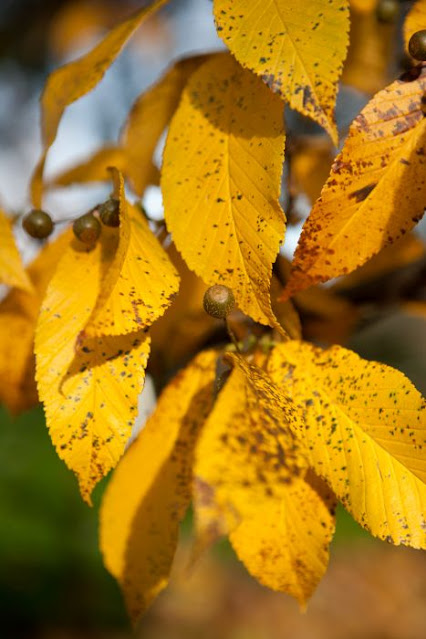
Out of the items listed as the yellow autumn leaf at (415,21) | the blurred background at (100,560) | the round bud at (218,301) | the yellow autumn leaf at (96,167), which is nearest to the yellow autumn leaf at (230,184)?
the round bud at (218,301)

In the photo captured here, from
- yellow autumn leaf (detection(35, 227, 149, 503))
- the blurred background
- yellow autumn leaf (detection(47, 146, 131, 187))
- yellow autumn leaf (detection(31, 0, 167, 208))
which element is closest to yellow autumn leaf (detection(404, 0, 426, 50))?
yellow autumn leaf (detection(31, 0, 167, 208))

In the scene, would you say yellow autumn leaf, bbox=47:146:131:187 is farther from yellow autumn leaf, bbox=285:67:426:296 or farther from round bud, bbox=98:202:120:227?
yellow autumn leaf, bbox=285:67:426:296

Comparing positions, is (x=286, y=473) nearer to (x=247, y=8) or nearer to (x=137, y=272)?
(x=137, y=272)

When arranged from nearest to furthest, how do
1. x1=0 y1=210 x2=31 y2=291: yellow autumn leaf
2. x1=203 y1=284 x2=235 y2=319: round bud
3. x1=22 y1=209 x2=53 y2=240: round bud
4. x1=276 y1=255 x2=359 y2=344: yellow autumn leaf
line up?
x1=203 y1=284 x2=235 y2=319: round bud
x1=0 y1=210 x2=31 y2=291: yellow autumn leaf
x1=22 y1=209 x2=53 y2=240: round bud
x1=276 y1=255 x2=359 y2=344: yellow autumn leaf

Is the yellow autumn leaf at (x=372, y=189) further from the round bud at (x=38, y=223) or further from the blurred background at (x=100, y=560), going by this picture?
the blurred background at (x=100, y=560)

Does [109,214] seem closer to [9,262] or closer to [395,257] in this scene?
[9,262]

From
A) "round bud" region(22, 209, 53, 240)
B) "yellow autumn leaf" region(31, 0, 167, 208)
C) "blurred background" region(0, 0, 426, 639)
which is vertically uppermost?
"yellow autumn leaf" region(31, 0, 167, 208)
